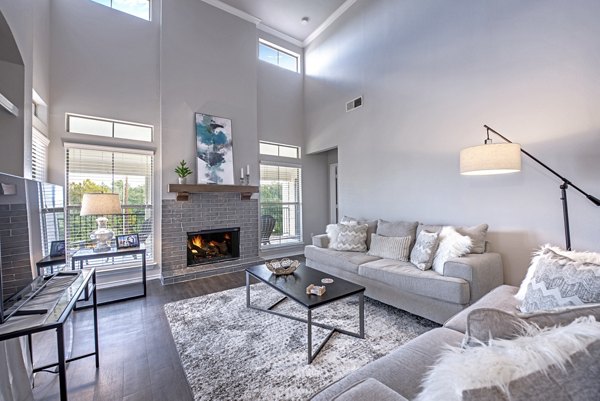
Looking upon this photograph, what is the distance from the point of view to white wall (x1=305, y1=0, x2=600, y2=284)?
244cm

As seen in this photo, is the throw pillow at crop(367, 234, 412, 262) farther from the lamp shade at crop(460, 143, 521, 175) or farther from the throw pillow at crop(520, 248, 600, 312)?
the throw pillow at crop(520, 248, 600, 312)

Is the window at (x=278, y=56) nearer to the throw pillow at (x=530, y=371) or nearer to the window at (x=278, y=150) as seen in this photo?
the window at (x=278, y=150)

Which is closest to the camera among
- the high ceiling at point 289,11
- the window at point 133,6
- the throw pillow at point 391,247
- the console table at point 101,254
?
the console table at point 101,254

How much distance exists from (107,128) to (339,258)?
4014 millimetres

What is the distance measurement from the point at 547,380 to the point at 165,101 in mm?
5070

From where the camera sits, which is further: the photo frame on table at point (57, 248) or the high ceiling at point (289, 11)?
the high ceiling at point (289, 11)

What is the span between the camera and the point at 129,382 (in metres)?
1.85

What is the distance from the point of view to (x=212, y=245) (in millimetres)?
4711

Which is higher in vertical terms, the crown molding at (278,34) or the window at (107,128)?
the crown molding at (278,34)

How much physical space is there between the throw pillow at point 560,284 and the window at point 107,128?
503 cm

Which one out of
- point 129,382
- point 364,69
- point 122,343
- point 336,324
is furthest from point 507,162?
point 122,343

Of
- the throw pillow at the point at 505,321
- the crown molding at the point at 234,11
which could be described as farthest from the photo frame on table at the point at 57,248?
the crown molding at the point at 234,11

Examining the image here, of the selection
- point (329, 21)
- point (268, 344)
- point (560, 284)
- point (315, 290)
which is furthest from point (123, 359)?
point (329, 21)

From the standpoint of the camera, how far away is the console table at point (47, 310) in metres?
1.14
